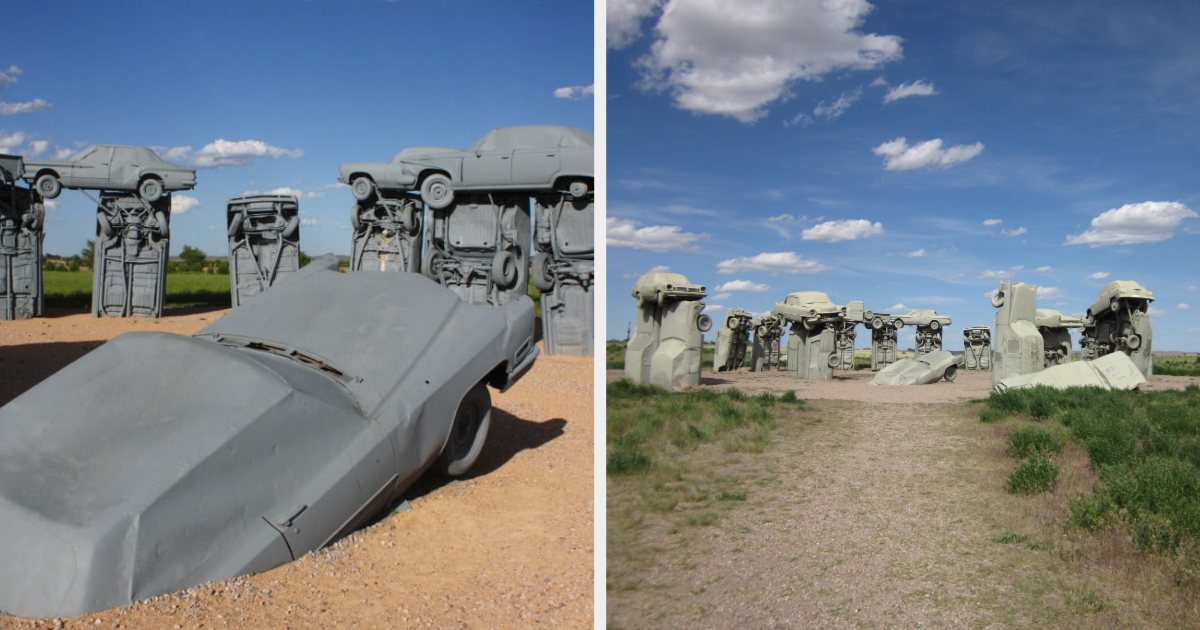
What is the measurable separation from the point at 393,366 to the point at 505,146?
8936 millimetres

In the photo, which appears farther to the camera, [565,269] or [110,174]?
[110,174]

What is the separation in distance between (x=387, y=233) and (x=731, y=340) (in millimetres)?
9386

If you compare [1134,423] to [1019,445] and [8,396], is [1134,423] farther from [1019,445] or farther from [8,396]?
[8,396]

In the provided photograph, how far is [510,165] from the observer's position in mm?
13109

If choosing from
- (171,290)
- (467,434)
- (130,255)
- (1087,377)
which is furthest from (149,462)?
(171,290)

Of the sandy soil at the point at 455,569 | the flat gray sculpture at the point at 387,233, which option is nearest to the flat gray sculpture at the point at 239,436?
the sandy soil at the point at 455,569

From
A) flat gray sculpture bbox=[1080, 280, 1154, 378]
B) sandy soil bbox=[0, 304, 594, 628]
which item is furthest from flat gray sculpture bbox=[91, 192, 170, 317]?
flat gray sculpture bbox=[1080, 280, 1154, 378]

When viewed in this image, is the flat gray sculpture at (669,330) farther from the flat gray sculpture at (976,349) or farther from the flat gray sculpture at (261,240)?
the flat gray sculpture at (976,349)

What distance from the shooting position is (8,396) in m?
8.55

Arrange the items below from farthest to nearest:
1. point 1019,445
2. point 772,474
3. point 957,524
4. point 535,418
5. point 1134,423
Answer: point 535,418 < point 1134,423 < point 1019,445 < point 772,474 < point 957,524

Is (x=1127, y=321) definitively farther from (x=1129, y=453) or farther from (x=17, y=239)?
(x=17, y=239)

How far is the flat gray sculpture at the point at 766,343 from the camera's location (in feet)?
67.8

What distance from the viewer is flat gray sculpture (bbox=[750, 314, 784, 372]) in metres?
20.7

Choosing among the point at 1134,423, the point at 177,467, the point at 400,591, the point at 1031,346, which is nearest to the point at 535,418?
the point at 400,591
